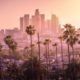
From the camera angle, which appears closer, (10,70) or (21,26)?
(10,70)

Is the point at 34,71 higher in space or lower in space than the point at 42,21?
lower

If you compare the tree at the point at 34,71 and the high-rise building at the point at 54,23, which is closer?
the tree at the point at 34,71

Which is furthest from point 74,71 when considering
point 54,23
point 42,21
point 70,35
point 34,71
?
point 54,23

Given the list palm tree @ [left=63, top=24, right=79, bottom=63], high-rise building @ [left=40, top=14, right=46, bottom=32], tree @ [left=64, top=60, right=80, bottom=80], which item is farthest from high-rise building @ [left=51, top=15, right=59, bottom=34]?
tree @ [left=64, top=60, right=80, bottom=80]

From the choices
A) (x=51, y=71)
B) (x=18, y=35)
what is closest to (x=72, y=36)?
(x=51, y=71)

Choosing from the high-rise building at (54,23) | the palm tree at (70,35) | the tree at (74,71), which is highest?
the high-rise building at (54,23)

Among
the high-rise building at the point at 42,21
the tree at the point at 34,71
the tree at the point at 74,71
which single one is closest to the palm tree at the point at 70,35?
the tree at the point at 74,71

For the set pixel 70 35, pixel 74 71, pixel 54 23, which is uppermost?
pixel 54 23

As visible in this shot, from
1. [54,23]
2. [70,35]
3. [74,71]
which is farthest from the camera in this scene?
[54,23]

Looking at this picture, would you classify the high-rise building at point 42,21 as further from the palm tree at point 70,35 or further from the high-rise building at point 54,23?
the palm tree at point 70,35

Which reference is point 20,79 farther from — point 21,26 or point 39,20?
point 39,20

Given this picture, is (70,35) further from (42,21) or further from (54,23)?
(54,23)
